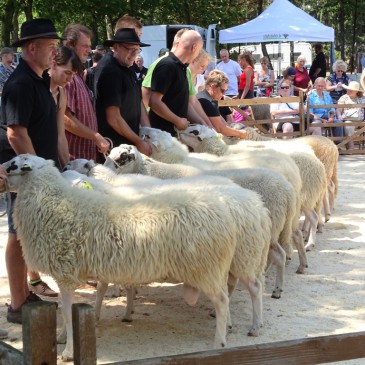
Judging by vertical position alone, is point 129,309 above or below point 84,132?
below

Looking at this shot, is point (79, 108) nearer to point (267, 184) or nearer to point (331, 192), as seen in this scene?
point (267, 184)

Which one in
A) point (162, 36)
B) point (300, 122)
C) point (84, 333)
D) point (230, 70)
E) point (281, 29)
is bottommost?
point (300, 122)

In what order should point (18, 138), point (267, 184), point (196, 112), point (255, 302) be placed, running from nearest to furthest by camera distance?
point (18, 138)
point (255, 302)
point (267, 184)
point (196, 112)

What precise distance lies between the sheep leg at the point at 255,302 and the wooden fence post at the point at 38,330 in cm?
270

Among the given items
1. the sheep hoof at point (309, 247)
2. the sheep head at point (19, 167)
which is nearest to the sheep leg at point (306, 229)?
the sheep hoof at point (309, 247)

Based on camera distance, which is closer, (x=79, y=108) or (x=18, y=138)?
(x=18, y=138)

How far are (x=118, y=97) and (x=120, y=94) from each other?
5 cm

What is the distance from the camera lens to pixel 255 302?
475cm

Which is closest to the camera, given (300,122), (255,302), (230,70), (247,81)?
(255,302)

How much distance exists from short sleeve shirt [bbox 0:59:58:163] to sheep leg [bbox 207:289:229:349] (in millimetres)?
1553

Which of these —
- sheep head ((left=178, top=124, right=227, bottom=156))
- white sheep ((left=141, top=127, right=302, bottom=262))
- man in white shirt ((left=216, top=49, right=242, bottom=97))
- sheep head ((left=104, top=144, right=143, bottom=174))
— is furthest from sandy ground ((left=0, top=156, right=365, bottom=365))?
man in white shirt ((left=216, top=49, right=242, bottom=97))

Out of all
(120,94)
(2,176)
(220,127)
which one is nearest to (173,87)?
(120,94)

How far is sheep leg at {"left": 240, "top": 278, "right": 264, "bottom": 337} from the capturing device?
4691 millimetres

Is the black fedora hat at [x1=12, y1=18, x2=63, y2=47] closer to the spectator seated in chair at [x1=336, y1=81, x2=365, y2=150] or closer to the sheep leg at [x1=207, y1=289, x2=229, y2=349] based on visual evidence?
the sheep leg at [x1=207, y1=289, x2=229, y2=349]
